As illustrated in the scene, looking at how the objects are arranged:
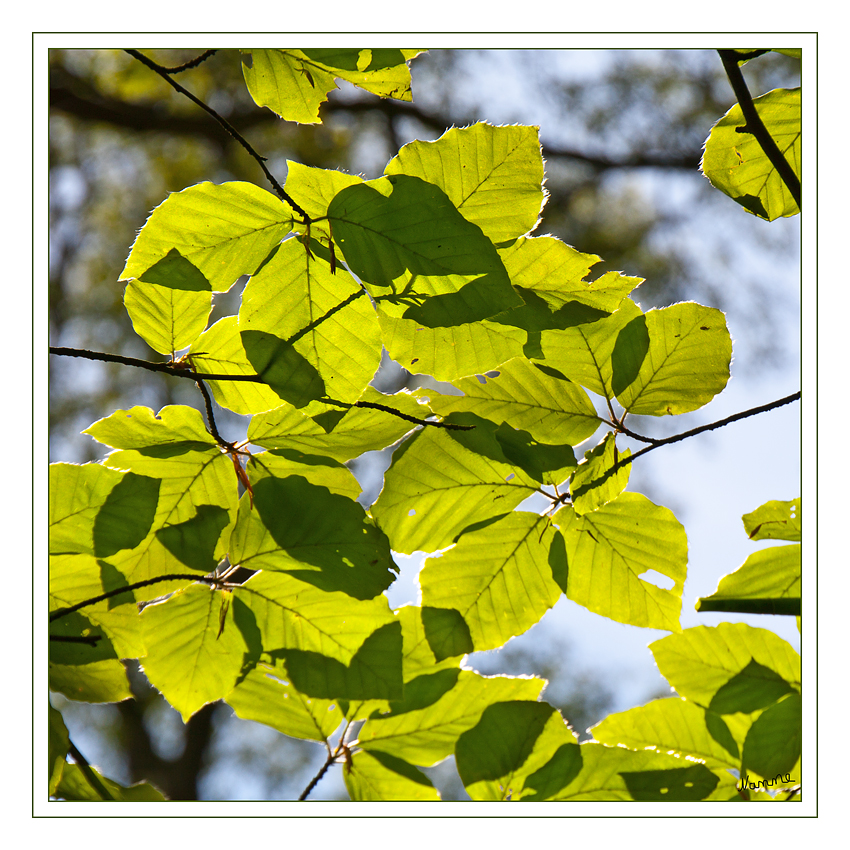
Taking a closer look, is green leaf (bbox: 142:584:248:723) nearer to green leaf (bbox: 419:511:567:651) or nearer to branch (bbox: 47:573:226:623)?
branch (bbox: 47:573:226:623)

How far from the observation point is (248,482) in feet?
1.81

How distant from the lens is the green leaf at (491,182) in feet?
1.55

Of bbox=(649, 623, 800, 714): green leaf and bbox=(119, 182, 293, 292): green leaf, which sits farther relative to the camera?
bbox=(649, 623, 800, 714): green leaf

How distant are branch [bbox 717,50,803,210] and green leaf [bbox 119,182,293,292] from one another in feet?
1.26

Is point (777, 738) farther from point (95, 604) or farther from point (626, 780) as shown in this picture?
point (95, 604)

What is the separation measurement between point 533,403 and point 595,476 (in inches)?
3.4

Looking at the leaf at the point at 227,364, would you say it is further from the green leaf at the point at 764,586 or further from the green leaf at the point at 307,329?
the green leaf at the point at 764,586

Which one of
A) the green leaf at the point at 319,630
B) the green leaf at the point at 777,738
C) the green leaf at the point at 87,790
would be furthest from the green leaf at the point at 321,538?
the green leaf at the point at 777,738

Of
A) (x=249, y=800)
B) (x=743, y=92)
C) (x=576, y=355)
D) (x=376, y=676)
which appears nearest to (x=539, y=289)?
(x=576, y=355)

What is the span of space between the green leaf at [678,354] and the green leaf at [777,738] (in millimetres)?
269

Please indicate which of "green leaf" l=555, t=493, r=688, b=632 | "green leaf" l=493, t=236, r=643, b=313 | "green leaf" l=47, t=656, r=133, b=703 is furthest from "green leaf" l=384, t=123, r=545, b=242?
"green leaf" l=47, t=656, r=133, b=703

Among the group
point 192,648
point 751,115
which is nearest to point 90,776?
point 192,648

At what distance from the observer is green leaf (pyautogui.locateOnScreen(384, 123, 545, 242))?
474 mm
